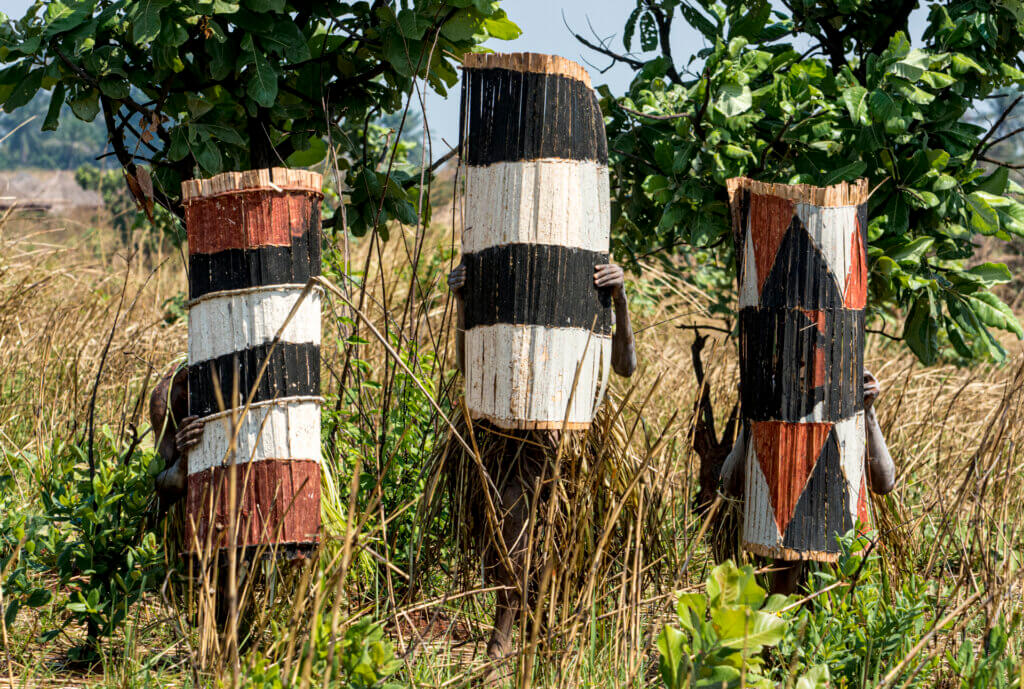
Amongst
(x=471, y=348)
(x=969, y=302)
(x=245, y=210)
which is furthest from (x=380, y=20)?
(x=969, y=302)

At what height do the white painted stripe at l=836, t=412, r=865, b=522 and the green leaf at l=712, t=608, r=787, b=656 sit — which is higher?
the white painted stripe at l=836, t=412, r=865, b=522

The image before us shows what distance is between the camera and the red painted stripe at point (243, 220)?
2.49 m

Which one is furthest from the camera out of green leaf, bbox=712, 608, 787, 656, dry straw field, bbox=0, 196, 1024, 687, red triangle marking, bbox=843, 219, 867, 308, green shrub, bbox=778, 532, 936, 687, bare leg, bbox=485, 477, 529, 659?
bare leg, bbox=485, 477, 529, 659

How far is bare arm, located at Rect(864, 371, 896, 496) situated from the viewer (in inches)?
114

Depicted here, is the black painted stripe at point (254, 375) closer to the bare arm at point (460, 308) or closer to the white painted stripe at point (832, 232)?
the bare arm at point (460, 308)

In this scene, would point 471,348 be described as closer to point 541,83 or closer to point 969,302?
point 541,83

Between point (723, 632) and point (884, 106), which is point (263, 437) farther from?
point (884, 106)

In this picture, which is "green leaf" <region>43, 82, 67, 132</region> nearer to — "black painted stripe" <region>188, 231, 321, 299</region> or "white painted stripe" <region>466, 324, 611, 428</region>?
"black painted stripe" <region>188, 231, 321, 299</region>

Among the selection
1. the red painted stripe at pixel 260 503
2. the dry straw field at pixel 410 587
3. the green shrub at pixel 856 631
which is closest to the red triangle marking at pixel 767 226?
the dry straw field at pixel 410 587

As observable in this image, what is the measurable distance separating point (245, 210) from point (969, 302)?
2.60 m

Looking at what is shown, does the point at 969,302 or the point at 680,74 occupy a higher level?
the point at 680,74

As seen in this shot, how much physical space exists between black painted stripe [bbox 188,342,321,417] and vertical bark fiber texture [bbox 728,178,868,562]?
1382mm

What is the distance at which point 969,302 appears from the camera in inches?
A: 132

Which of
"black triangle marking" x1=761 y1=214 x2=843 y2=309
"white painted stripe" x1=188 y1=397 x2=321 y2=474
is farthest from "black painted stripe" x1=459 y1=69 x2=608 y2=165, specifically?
"white painted stripe" x1=188 y1=397 x2=321 y2=474
